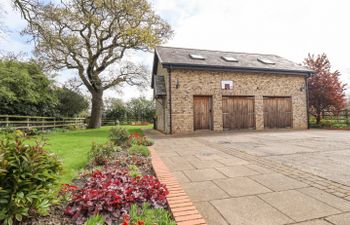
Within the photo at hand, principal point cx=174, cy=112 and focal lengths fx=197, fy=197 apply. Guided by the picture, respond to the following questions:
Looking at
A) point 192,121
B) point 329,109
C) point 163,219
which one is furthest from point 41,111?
point 329,109

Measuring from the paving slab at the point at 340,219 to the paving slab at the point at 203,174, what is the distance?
1539mm

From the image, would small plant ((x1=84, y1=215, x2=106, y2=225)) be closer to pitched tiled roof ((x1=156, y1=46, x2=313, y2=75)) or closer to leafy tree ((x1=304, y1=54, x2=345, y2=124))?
pitched tiled roof ((x1=156, y1=46, x2=313, y2=75))

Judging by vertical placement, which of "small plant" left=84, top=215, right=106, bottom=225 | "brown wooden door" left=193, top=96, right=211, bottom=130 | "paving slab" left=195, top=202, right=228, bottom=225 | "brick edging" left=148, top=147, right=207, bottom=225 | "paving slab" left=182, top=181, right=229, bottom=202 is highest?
"brown wooden door" left=193, top=96, right=211, bottom=130

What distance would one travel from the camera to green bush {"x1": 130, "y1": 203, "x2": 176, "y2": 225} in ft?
5.91

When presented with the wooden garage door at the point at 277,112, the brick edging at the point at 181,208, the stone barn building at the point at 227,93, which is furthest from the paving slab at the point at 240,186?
the wooden garage door at the point at 277,112

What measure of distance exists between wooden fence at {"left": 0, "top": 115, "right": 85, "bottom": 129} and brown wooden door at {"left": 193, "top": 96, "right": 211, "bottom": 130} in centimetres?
793

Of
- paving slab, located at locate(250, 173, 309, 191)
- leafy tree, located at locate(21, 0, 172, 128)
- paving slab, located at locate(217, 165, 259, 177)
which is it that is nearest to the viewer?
paving slab, located at locate(250, 173, 309, 191)

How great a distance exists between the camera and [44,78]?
45.1 ft

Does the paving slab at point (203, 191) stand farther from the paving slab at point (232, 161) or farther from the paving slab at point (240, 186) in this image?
the paving slab at point (232, 161)

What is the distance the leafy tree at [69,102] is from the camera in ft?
56.1

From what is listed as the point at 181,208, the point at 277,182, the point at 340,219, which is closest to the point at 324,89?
the point at 277,182

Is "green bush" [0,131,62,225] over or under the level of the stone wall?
under

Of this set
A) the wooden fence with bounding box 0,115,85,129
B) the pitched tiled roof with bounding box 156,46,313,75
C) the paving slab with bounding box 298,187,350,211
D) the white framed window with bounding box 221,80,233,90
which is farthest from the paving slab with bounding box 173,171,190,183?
the white framed window with bounding box 221,80,233,90

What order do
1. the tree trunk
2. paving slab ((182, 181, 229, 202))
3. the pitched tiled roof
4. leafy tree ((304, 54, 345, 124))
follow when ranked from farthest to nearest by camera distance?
the tree trunk < leafy tree ((304, 54, 345, 124)) < the pitched tiled roof < paving slab ((182, 181, 229, 202))
